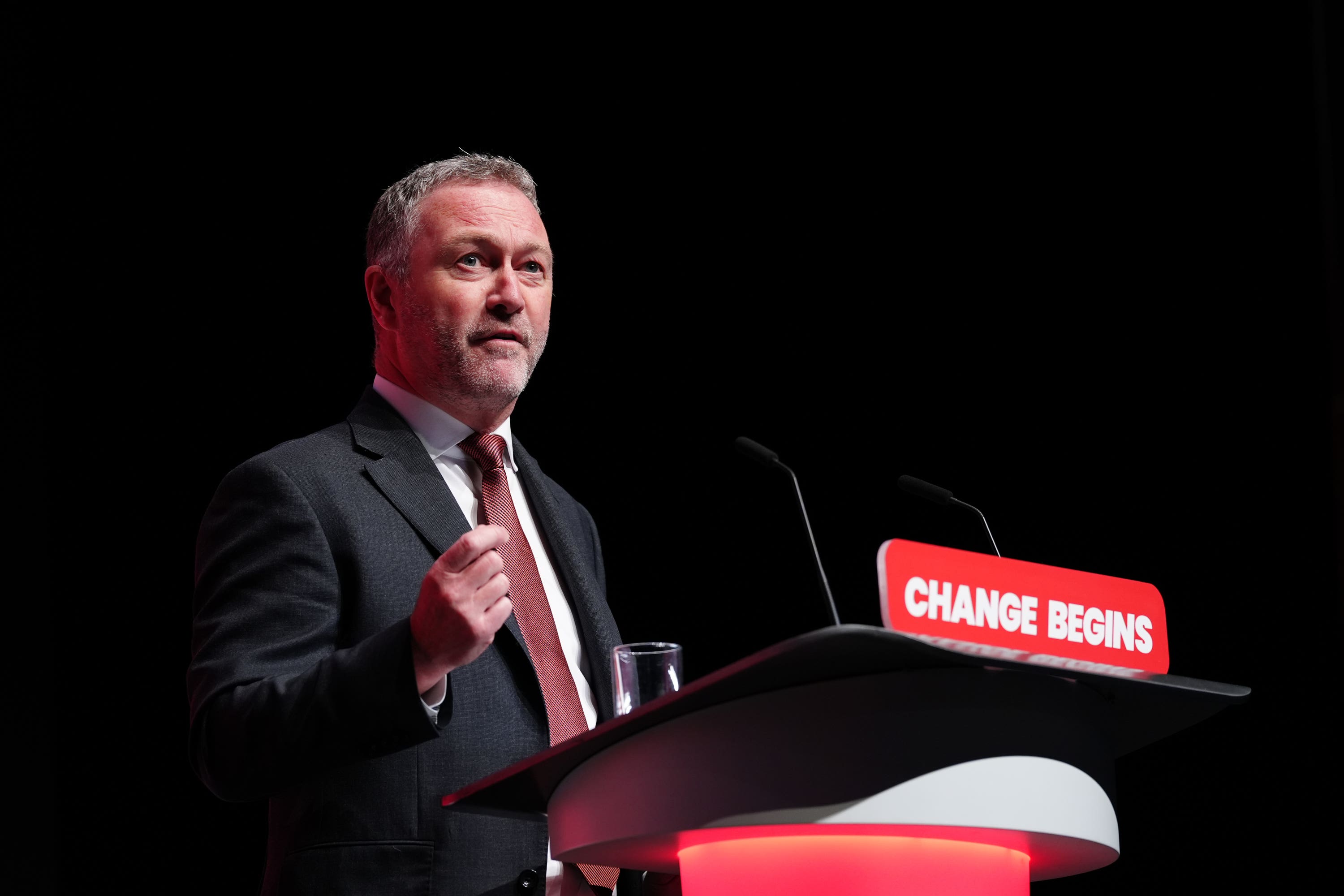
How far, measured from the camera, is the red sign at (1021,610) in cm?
111

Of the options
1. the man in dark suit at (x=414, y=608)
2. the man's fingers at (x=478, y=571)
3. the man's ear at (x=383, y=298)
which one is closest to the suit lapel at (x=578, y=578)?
the man in dark suit at (x=414, y=608)

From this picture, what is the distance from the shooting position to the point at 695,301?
13.6 ft

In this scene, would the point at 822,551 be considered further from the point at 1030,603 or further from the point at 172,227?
the point at 1030,603

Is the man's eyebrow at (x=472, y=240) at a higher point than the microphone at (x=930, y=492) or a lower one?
higher

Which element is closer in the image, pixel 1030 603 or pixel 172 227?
pixel 1030 603

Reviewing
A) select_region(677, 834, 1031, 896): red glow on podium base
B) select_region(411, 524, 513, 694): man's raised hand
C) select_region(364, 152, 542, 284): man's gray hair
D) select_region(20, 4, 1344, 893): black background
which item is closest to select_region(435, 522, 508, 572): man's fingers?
select_region(411, 524, 513, 694): man's raised hand

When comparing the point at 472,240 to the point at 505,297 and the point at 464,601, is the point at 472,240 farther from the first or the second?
the point at 464,601

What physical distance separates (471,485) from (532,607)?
0.27 m

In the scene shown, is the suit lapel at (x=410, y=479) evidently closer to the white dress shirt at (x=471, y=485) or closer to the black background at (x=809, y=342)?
the white dress shirt at (x=471, y=485)

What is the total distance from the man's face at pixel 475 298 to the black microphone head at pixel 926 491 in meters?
0.70

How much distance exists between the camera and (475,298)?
7.32 feet

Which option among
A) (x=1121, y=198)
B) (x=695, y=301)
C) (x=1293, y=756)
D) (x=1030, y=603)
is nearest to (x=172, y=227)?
(x=695, y=301)

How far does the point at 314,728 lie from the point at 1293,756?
2.76m

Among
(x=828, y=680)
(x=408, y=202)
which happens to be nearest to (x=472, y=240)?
(x=408, y=202)
